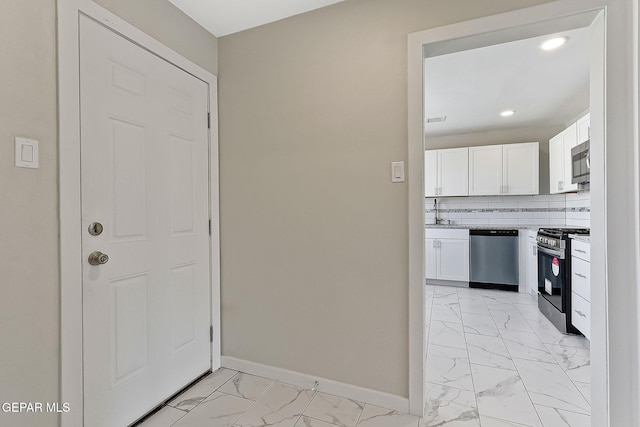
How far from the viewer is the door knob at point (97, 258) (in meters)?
1.39

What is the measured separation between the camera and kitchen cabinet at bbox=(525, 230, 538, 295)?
3902 millimetres

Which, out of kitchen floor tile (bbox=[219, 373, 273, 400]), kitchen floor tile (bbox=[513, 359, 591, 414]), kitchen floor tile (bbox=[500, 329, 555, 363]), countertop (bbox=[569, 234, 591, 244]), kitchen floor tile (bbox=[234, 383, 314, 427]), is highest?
countertop (bbox=[569, 234, 591, 244])

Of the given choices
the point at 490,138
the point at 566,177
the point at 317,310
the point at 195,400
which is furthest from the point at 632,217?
the point at 490,138

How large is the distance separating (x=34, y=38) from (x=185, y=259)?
1.27m

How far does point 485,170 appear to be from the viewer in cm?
462

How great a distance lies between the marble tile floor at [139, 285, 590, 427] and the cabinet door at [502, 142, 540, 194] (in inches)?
94.5

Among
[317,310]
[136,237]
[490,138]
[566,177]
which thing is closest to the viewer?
[136,237]

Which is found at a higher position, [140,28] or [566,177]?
[140,28]

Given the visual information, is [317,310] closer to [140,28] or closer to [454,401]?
[454,401]

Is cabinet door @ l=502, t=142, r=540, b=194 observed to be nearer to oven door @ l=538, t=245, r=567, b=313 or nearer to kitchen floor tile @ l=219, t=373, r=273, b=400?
oven door @ l=538, t=245, r=567, b=313

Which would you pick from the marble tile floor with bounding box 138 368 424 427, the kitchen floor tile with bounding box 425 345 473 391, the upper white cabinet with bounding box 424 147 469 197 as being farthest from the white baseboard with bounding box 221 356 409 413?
the upper white cabinet with bounding box 424 147 469 197

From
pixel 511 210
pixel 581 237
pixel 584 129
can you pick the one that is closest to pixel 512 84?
pixel 584 129

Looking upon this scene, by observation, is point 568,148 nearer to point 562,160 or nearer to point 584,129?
point 562,160

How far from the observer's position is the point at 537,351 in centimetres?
245
